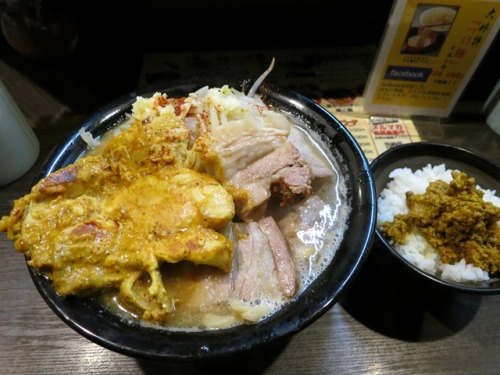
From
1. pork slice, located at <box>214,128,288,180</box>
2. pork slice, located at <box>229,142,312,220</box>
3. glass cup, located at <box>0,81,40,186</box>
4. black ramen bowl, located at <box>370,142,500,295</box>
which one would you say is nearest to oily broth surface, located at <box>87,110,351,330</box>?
pork slice, located at <box>229,142,312,220</box>

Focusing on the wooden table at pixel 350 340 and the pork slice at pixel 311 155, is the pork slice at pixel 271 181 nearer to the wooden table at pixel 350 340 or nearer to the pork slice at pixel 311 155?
the pork slice at pixel 311 155

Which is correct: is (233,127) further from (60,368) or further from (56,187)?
(60,368)

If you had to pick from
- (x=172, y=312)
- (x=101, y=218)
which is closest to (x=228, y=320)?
(x=172, y=312)

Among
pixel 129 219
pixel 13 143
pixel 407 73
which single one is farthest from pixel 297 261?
pixel 13 143

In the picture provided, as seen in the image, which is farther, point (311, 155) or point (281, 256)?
point (311, 155)

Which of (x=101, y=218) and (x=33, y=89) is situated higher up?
(x=101, y=218)

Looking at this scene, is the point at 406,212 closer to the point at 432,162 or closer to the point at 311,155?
the point at 432,162
